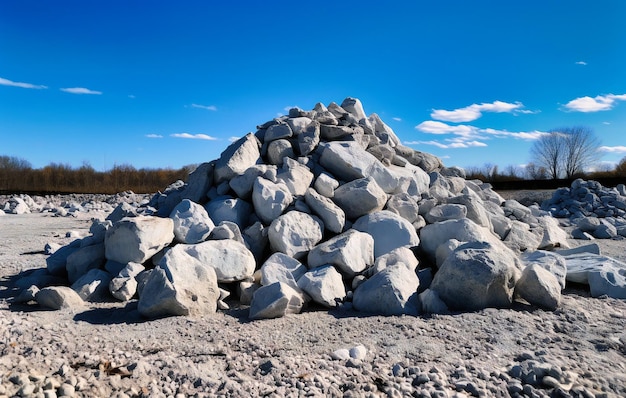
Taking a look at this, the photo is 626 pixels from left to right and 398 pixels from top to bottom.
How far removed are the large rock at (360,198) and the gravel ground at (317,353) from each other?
154 cm

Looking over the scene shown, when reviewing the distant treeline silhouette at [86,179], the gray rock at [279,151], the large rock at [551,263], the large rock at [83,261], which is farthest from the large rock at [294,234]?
the distant treeline silhouette at [86,179]

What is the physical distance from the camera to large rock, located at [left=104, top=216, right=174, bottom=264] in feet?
15.2

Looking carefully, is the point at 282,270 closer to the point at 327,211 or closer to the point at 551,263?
the point at 327,211

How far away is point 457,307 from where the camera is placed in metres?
4.01

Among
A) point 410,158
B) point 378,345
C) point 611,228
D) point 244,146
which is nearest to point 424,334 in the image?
point 378,345

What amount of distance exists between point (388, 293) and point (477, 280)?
74 cm

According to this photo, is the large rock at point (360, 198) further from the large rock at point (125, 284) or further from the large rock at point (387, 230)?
the large rock at point (125, 284)

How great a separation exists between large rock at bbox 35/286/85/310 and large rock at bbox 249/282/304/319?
1672 millimetres

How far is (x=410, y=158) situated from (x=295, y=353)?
4850 millimetres

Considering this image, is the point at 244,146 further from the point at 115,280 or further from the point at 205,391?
the point at 205,391

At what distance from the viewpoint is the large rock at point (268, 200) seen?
204 inches

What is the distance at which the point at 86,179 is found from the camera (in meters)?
28.2

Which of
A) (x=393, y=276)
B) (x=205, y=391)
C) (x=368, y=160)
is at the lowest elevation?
→ (x=205, y=391)

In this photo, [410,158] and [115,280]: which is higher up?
[410,158]
